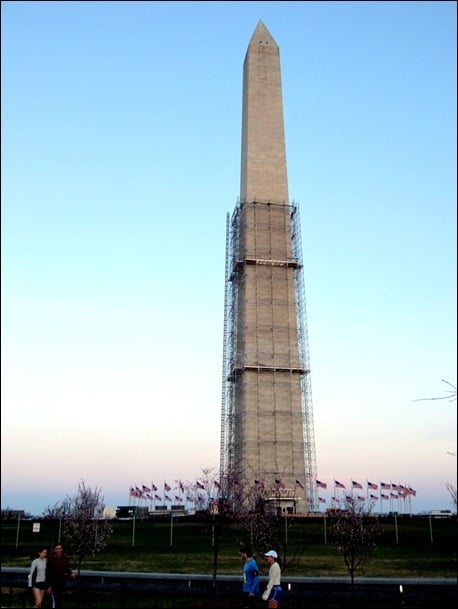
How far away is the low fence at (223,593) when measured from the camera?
20047 millimetres

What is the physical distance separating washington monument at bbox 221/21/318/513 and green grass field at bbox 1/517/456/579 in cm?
735

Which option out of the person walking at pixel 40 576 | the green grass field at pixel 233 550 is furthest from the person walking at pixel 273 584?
the green grass field at pixel 233 550

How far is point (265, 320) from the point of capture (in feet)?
232

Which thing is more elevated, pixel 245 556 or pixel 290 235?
pixel 290 235

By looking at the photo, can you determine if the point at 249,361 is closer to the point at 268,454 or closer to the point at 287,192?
the point at 268,454

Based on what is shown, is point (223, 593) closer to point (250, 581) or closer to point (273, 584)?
point (250, 581)

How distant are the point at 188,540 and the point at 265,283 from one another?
29422 millimetres

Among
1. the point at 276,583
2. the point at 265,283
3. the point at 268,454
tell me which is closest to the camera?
the point at 276,583

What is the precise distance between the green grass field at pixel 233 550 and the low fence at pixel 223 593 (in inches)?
246

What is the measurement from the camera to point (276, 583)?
15883 millimetres

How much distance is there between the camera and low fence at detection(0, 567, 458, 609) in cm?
2005

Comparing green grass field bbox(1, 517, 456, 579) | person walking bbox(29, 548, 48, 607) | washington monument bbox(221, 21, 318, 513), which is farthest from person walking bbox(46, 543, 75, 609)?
washington monument bbox(221, 21, 318, 513)

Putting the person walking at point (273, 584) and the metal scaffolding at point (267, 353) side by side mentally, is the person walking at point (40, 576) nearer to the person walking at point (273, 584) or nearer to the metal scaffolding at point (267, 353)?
the person walking at point (273, 584)

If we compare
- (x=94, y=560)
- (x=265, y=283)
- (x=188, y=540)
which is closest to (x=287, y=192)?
(x=265, y=283)
